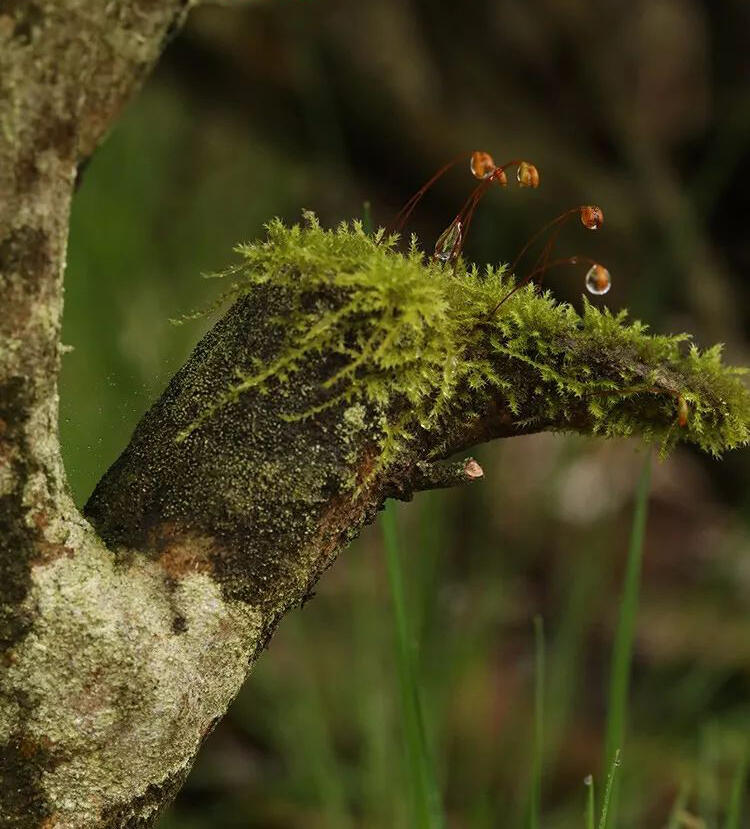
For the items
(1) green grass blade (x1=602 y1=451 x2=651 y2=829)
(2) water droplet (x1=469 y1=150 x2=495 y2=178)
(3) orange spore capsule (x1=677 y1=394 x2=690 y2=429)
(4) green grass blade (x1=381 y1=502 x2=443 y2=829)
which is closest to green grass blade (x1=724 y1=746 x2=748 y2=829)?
(1) green grass blade (x1=602 y1=451 x2=651 y2=829)

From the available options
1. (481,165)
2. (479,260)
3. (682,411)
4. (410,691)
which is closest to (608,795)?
(410,691)

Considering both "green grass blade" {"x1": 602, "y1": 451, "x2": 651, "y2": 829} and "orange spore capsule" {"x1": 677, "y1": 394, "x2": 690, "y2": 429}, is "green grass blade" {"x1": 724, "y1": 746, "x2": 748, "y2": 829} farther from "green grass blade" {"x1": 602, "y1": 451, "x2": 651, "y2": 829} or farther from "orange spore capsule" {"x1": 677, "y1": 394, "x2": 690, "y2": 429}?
"orange spore capsule" {"x1": 677, "y1": 394, "x2": 690, "y2": 429}

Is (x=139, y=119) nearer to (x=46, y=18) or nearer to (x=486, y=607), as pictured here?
(x=486, y=607)

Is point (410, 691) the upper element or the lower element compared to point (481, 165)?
lower

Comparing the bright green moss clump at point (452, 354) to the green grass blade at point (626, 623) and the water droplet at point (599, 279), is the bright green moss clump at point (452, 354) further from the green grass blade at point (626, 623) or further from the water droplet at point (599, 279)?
the green grass blade at point (626, 623)

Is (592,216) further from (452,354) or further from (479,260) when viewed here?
(479,260)

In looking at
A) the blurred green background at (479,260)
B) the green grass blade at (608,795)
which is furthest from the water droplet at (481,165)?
the blurred green background at (479,260)
